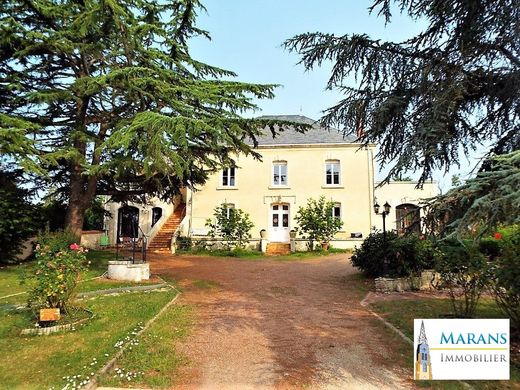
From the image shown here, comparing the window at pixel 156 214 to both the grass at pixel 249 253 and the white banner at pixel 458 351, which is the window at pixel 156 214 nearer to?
the grass at pixel 249 253

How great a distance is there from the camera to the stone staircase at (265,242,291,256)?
18927 millimetres

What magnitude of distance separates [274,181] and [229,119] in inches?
473

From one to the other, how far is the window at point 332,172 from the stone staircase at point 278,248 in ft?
15.1

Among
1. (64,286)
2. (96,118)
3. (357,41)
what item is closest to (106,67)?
(96,118)

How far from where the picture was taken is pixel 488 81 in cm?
480

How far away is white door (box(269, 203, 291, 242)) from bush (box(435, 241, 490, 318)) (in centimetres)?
1436

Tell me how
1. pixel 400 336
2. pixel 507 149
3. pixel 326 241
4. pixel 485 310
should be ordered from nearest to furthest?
pixel 507 149, pixel 400 336, pixel 485 310, pixel 326 241

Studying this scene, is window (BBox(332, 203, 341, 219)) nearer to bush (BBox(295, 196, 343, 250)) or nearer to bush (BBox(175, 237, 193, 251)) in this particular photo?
bush (BBox(295, 196, 343, 250))

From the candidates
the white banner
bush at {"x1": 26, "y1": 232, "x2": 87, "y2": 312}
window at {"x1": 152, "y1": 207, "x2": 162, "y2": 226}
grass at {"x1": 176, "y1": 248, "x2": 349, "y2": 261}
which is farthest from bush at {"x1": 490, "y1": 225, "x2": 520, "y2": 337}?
window at {"x1": 152, "y1": 207, "x2": 162, "y2": 226}

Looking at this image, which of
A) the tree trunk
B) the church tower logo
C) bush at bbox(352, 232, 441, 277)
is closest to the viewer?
the church tower logo

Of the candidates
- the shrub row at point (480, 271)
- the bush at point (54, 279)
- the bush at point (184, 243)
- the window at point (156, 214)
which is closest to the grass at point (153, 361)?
the bush at point (54, 279)

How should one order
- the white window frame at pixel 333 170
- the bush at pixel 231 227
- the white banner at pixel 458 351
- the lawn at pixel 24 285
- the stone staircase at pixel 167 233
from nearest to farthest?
1. the white banner at pixel 458 351
2. the lawn at pixel 24 285
3. the bush at pixel 231 227
4. the stone staircase at pixel 167 233
5. the white window frame at pixel 333 170

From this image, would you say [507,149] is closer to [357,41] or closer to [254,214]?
[357,41]

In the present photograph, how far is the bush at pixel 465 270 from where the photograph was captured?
17.3 ft
